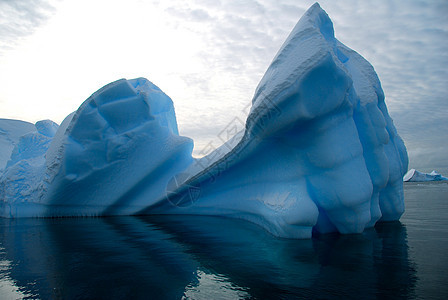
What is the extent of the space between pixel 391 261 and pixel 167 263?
2.44 metres

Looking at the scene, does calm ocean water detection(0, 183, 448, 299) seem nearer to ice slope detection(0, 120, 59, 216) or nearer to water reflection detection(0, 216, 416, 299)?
water reflection detection(0, 216, 416, 299)

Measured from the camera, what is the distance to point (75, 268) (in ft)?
10.9

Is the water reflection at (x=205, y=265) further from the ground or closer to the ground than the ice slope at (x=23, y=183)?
closer to the ground

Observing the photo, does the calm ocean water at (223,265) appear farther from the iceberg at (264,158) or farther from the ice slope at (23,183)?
the ice slope at (23,183)

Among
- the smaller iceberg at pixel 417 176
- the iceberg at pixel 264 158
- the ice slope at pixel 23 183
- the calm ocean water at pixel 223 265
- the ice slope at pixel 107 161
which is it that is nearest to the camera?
the calm ocean water at pixel 223 265

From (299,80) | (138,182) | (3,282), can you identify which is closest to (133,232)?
(138,182)

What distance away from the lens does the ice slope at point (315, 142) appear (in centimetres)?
433

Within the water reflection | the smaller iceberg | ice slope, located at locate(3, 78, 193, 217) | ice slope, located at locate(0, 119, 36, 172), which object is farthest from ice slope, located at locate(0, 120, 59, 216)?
the smaller iceberg

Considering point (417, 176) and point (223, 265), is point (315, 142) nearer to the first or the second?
point (223, 265)

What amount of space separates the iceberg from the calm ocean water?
0.76 meters

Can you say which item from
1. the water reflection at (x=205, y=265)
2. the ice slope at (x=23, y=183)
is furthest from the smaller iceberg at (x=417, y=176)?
the ice slope at (x=23, y=183)

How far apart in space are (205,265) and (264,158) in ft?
9.12

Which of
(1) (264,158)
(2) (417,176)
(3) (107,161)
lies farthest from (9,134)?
(2) (417,176)

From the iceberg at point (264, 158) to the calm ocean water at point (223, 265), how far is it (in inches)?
30.0
